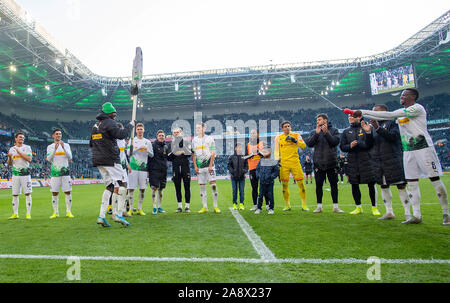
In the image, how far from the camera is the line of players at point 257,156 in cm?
451

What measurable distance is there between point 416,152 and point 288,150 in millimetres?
2677

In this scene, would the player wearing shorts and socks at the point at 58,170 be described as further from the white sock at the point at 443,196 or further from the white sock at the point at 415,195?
the white sock at the point at 443,196

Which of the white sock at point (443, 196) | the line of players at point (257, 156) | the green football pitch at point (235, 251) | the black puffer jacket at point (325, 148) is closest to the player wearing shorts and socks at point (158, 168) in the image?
the line of players at point (257, 156)

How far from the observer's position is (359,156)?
5688mm

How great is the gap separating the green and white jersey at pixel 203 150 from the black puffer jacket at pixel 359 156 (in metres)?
3.09

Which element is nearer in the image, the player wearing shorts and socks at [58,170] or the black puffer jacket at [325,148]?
the black puffer jacket at [325,148]

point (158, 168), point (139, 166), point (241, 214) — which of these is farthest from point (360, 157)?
point (139, 166)

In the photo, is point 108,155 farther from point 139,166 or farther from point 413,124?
point 413,124

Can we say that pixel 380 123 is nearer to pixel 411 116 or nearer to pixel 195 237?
pixel 411 116

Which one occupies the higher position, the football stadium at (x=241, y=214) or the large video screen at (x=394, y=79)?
the large video screen at (x=394, y=79)

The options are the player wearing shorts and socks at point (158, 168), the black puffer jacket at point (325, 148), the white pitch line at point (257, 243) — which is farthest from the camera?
the player wearing shorts and socks at point (158, 168)

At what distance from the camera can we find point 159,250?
3.26m

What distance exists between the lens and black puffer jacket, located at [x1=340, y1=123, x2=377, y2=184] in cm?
545
